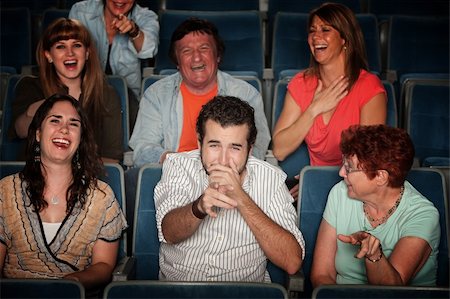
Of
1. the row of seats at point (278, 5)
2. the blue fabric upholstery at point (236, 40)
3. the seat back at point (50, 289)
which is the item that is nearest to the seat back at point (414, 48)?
the row of seats at point (278, 5)

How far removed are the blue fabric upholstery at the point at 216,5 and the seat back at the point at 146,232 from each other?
1.95 metres

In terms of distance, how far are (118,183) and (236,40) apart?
142cm

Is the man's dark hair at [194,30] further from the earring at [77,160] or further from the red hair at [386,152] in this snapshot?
the red hair at [386,152]

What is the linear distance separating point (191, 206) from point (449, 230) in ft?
2.58

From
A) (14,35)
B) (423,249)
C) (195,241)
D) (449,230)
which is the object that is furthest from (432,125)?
(14,35)

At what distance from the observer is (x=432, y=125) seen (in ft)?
9.27

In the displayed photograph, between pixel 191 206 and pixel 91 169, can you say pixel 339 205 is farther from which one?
pixel 91 169

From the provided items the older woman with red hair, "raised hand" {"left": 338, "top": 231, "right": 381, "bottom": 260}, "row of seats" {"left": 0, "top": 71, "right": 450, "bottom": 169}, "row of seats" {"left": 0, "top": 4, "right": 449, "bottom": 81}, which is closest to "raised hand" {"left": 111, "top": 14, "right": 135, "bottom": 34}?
"row of seats" {"left": 0, "top": 71, "right": 450, "bottom": 169}

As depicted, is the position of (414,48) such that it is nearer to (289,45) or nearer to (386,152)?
(289,45)

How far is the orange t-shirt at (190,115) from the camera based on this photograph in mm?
2652

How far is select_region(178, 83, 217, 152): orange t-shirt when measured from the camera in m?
2.65

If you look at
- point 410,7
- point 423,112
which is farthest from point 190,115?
point 410,7

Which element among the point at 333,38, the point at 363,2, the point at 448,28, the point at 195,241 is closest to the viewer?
the point at 195,241

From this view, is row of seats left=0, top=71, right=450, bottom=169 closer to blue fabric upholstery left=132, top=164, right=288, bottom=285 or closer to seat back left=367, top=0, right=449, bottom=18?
blue fabric upholstery left=132, top=164, right=288, bottom=285
